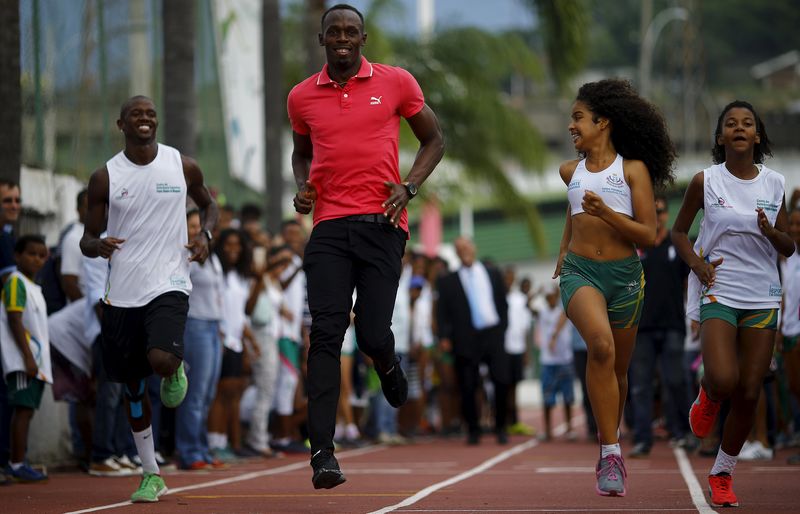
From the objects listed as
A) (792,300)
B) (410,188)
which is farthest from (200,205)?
(792,300)

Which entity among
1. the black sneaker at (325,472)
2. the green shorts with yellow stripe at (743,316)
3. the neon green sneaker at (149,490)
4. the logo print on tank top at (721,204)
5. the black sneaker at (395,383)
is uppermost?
the logo print on tank top at (721,204)

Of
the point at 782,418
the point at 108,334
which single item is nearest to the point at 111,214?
the point at 108,334

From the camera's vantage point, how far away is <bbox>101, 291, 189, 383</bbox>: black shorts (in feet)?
32.3

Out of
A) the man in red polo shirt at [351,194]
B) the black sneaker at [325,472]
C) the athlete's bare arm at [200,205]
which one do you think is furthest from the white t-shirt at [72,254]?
the black sneaker at [325,472]

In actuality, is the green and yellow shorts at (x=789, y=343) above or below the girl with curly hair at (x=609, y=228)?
below

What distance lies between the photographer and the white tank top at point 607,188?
9.33 metres

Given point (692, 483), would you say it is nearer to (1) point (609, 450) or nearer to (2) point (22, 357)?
(1) point (609, 450)

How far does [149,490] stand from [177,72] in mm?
9095

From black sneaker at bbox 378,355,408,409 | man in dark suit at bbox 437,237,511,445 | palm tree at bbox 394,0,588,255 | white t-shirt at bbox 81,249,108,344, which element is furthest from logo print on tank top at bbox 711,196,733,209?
palm tree at bbox 394,0,588,255

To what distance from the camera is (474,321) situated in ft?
66.1

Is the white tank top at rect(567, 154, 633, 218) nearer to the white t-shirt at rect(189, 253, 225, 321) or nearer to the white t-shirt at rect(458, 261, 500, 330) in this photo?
the white t-shirt at rect(189, 253, 225, 321)

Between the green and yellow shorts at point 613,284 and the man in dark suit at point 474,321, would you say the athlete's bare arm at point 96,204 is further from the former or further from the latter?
the man in dark suit at point 474,321

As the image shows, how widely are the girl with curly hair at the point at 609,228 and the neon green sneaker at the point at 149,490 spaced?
2.72m

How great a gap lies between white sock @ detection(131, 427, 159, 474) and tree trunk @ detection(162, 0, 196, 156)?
8.16 meters
